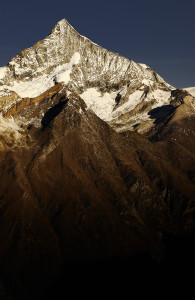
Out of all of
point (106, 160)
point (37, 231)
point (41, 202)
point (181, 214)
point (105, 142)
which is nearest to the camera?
point (37, 231)

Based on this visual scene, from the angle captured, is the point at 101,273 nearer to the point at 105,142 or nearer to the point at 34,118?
the point at 105,142

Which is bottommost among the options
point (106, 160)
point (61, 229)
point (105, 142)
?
point (61, 229)

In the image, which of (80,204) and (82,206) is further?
(80,204)

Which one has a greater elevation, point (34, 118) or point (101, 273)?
point (34, 118)

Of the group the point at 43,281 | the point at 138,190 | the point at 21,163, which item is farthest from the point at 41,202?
the point at 138,190

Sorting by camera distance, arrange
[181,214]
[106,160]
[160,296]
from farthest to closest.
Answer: [106,160], [181,214], [160,296]

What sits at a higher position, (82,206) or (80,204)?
(80,204)

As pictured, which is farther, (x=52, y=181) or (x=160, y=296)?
(x=52, y=181)

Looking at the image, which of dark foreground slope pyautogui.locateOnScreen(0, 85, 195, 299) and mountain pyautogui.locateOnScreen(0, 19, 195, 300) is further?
mountain pyautogui.locateOnScreen(0, 19, 195, 300)
